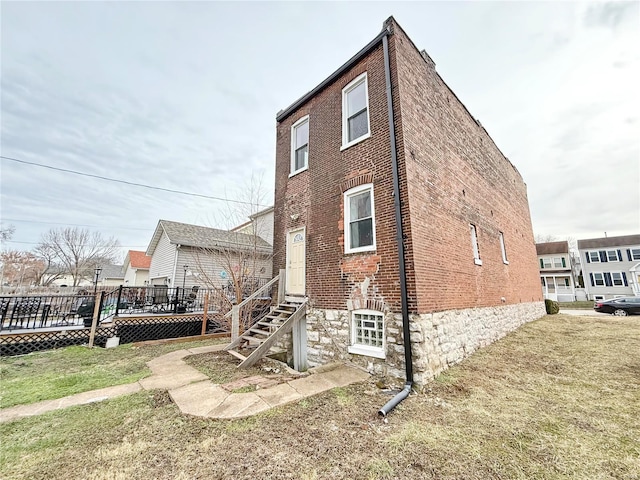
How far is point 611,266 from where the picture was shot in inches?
1165

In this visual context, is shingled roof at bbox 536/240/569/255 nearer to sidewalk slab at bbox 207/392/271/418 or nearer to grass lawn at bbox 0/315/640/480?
grass lawn at bbox 0/315/640/480

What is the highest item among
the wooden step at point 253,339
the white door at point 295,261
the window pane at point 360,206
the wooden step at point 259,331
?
the window pane at point 360,206

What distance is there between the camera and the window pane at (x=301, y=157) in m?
8.65

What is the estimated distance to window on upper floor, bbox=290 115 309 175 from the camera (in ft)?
28.7

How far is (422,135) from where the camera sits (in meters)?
6.63

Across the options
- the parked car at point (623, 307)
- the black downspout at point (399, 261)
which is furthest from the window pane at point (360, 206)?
the parked car at point (623, 307)

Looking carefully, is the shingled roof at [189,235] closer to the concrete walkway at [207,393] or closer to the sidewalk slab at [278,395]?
the concrete walkway at [207,393]

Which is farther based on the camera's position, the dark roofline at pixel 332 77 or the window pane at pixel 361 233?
the dark roofline at pixel 332 77

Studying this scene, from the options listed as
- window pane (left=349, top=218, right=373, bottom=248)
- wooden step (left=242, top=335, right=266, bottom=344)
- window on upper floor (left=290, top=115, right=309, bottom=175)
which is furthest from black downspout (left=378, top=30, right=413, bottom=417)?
wooden step (left=242, top=335, right=266, bottom=344)

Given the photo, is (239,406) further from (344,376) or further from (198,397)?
(344,376)

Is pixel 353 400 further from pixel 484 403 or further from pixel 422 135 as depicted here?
pixel 422 135

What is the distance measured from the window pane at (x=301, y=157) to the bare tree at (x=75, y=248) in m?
40.9

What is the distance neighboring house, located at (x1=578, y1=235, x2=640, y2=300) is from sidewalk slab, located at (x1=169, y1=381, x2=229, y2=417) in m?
41.2

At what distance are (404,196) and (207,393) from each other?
5.30 metres
